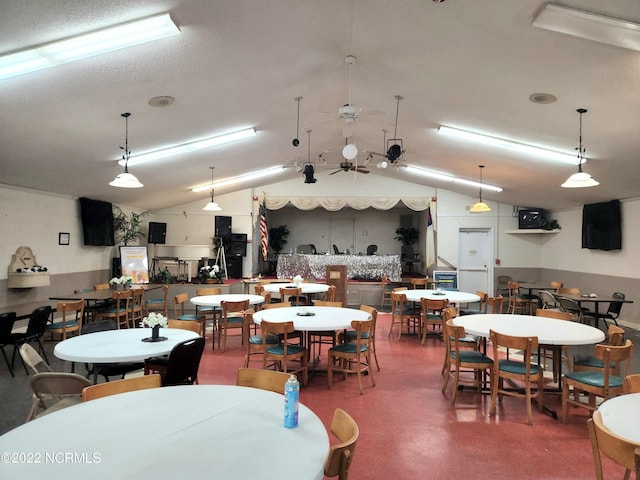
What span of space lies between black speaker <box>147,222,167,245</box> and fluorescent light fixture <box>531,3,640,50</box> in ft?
33.3

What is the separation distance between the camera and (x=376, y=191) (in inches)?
465

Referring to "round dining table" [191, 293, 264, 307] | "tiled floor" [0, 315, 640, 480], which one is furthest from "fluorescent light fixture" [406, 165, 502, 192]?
"round dining table" [191, 293, 264, 307]

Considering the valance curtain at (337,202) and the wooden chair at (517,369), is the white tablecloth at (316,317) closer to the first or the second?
the wooden chair at (517,369)

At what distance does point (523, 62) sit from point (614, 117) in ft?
5.70

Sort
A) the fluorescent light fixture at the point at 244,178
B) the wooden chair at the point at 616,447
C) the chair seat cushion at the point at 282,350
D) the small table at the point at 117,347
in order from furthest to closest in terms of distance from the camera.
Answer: the fluorescent light fixture at the point at 244,178 < the chair seat cushion at the point at 282,350 < the small table at the point at 117,347 < the wooden chair at the point at 616,447

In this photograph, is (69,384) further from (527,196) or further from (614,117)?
(527,196)

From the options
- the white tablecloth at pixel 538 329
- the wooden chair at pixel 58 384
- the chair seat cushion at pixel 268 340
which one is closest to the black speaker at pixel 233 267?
the chair seat cushion at pixel 268 340

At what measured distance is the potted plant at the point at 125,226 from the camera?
9.68 meters

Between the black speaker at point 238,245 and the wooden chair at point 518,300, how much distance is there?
23.2 feet

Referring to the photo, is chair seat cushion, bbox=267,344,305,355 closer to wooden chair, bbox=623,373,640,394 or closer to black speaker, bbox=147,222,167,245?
wooden chair, bbox=623,373,640,394

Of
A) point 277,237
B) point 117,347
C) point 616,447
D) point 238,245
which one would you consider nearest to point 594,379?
point 616,447

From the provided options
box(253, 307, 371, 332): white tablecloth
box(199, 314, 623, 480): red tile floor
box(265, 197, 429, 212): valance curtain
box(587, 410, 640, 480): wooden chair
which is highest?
box(265, 197, 429, 212): valance curtain

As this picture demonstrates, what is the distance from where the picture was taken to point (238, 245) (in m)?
11.5

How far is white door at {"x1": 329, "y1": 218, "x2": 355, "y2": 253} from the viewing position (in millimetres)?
15172
